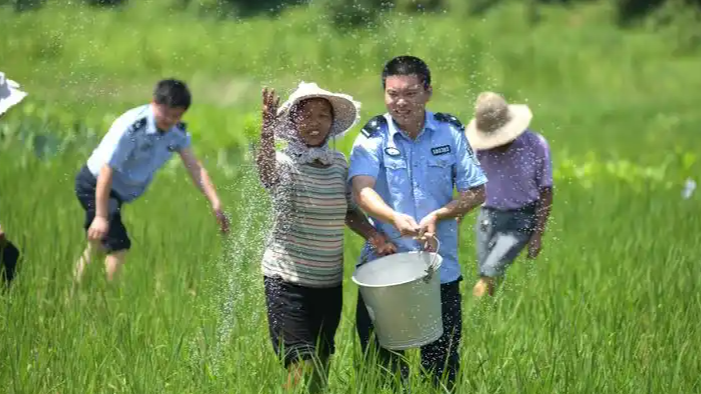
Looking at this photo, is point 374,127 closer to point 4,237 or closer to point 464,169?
point 464,169

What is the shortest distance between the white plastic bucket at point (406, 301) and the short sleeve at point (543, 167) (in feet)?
5.49

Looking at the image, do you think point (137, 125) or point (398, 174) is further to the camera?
point (137, 125)

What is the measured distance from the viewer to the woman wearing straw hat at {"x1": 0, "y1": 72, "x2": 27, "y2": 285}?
425 cm

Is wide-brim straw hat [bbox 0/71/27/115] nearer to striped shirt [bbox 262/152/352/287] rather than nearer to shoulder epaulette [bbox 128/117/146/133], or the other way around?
shoulder epaulette [bbox 128/117/146/133]

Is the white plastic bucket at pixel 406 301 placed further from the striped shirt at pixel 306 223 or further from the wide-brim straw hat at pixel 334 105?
the wide-brim straw hat at pixel 334 105

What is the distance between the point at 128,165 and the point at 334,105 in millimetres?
1583

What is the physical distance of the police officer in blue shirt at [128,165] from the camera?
477cm

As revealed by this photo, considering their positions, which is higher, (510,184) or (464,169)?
(464,169)

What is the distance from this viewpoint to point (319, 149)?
3.51 m

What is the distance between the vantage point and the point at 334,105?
11.7 ft

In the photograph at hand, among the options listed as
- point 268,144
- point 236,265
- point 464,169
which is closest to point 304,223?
point 268,144

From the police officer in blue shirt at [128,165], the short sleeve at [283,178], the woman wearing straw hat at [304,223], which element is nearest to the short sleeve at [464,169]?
the woman wearing straw hat at [304,223]

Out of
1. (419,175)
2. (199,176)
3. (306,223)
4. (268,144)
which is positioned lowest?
(199,176)

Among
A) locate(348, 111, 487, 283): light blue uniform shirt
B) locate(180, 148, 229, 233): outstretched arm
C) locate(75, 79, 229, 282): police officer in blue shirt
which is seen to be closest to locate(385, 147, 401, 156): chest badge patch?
locate(348, 111, 487, 283): light blue uniform shirt
